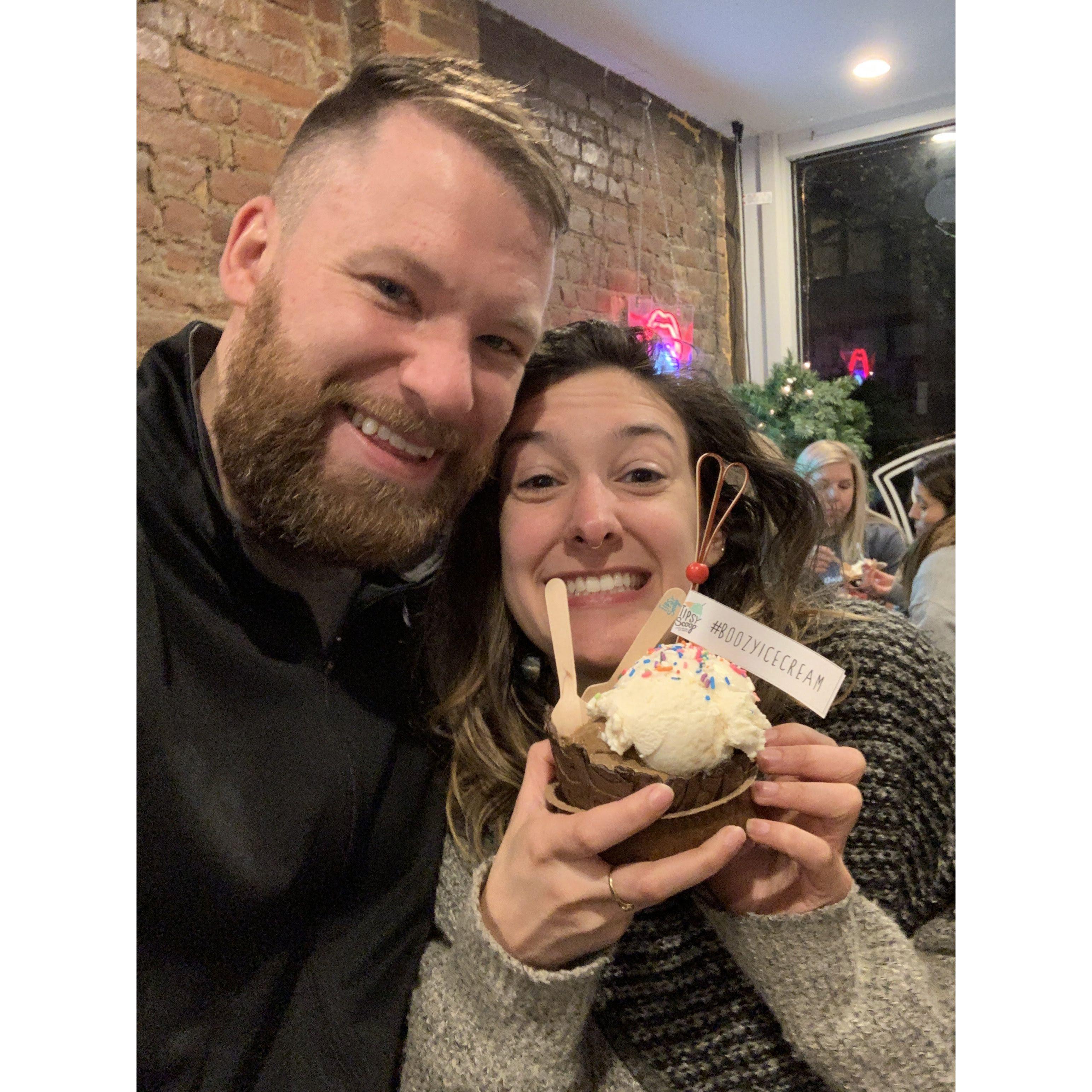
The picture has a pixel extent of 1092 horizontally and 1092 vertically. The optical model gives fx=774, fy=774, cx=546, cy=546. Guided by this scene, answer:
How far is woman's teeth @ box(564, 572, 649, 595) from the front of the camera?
945 mm

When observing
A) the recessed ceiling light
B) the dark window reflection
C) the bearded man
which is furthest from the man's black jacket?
the recessed ceiling light

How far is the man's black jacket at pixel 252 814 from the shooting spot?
30.5 inches

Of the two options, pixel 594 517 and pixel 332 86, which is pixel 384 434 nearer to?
pixel 594 517

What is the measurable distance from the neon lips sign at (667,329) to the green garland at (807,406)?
0.30 feet

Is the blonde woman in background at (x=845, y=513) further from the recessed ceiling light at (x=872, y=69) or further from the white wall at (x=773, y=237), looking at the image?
the recessed ceiling light at (x=872, y=69)

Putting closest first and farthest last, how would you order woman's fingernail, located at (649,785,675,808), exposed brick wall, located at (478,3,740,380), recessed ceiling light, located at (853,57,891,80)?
woman's fingernail, located at (649,785,675,808) < recessed ceiling light, located at (853,57,891,80) < exposed brick wall, located at (478,3,740,380)

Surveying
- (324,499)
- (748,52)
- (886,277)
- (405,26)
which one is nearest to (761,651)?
(886,277)

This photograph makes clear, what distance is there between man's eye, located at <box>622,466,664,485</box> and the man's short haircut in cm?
39

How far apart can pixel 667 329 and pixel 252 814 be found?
75 cm

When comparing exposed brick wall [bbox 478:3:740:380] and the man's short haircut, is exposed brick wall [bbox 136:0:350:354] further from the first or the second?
exposed brick wall [bbox 478:3:740:380]

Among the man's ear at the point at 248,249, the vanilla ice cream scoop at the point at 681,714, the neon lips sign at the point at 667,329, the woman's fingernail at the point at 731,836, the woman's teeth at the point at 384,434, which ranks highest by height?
the man's ear at the point at 248,249

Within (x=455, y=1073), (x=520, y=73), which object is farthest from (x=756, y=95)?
(x=455, y=1073)

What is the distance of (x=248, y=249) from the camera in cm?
90

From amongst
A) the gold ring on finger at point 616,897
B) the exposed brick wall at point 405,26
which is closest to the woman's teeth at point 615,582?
the gold ring on finger at point 616,897
